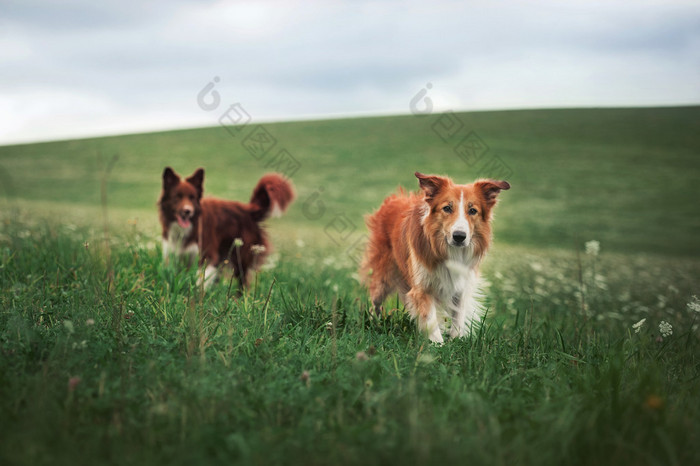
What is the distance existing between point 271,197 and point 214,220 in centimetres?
86

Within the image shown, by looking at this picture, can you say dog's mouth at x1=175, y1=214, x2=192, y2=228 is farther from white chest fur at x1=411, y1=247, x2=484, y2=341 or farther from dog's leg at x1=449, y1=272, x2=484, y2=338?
dog's leg at x1=449, y1=272, x2=484, y2=338

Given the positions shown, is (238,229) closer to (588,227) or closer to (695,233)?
(588,227)

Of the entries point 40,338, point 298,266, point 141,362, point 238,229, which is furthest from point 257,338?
point 298,266

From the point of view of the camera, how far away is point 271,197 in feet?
22.5

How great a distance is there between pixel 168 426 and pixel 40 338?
1342 mm

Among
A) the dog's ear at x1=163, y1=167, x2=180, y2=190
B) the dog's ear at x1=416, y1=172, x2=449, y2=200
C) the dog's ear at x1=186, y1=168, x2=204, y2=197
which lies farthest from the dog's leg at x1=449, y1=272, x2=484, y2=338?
the dog's ear at x1=163, y1=167, x2=180, y2=190

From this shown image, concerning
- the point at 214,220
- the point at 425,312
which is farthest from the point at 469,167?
the point at 425,312

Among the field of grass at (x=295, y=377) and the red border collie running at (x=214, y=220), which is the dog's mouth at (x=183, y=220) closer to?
the red border collie running at (x=214, y=220)

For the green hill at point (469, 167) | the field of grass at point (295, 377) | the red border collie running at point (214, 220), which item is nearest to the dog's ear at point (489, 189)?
the field of grass at point (295, 377)

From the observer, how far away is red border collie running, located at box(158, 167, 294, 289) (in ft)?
19.6

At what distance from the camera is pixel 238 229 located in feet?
21.8

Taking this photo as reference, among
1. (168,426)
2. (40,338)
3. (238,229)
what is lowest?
(168,426)

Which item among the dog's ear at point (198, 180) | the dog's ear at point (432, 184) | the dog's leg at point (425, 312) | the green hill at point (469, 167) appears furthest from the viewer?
the green hill at point (469, 167)

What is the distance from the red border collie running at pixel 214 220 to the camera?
5.98m
